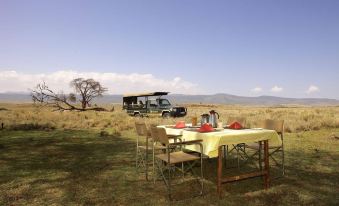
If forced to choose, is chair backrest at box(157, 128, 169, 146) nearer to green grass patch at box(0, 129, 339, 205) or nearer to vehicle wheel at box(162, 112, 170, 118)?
green grass patch at box(0, 129, 339, 205)

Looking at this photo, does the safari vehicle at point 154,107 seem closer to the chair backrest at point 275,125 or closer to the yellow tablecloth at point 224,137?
the chair backrest at point 275,125

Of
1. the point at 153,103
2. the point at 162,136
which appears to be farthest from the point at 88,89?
the point at 162,136

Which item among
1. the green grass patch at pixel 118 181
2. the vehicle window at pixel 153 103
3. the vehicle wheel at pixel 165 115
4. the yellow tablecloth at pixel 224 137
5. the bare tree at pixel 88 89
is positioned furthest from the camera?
the bare tree at pixel 88 89

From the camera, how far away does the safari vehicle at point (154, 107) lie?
21.4 m

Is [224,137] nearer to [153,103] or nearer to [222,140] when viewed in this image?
[222,140]

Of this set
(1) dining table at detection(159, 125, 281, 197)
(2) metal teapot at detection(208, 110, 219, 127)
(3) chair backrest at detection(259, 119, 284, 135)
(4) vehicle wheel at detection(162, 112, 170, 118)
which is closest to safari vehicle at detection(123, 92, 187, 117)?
(4) vehicle wheel at detection(162, 112, 170, 118)

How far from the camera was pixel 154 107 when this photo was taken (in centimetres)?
2177

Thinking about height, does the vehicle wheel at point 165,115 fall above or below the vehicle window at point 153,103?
below

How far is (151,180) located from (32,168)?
2875mm

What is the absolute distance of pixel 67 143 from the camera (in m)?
10.4

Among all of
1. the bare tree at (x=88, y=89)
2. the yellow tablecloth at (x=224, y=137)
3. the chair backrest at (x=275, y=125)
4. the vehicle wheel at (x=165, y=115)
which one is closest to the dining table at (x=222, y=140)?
the yellow tablecloth at (x=224, y=137)

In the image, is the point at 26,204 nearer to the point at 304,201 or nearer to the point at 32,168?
the point at 32,168

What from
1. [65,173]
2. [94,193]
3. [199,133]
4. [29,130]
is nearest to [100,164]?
[65,173]

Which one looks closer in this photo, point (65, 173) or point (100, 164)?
point (65, 173)
